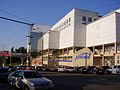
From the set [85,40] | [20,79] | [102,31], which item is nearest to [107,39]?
[102,31]

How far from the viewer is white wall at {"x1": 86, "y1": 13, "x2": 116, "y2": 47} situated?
79.9 m

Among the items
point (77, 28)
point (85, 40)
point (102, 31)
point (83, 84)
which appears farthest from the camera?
point (85, 40)

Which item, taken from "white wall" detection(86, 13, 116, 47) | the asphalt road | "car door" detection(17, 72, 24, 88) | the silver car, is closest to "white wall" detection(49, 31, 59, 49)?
"white wall" detection(86, 13, 116, 47)

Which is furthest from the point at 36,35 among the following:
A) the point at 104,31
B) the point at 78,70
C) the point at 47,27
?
the point at 78,70

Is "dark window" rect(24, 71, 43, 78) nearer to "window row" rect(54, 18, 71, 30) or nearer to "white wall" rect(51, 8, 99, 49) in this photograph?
"white wall" rect(51, 8, 99, 49)

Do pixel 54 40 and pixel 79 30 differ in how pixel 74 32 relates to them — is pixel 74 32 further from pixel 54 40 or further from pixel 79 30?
pixel 54 40

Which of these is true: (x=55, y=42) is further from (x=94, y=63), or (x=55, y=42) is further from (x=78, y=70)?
(x=78, y=70)

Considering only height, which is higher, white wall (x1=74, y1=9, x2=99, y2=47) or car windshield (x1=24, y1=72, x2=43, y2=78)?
white wall (x1=74, y1=9, x2=99, y2=47)

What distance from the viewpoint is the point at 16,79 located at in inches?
694

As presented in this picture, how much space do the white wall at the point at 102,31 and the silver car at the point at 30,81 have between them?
64.1m

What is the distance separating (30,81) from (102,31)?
72452 mm

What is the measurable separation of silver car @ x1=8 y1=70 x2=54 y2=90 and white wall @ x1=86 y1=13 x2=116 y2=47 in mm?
64106

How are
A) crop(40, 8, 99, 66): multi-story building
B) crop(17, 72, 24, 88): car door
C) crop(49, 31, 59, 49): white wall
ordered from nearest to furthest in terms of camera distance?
1. crop(17, 72, 24, 88): car door
2. crop(40, 8, 99, 66): multi-story building
3. crop(49, 31, 59, 49): white wall

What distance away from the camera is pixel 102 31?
85.8 metres
